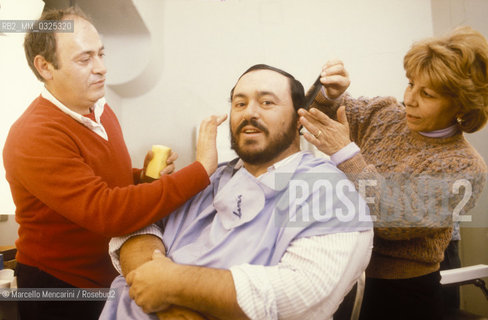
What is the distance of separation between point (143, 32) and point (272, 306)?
118cm

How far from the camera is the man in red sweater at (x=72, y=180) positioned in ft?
2.73

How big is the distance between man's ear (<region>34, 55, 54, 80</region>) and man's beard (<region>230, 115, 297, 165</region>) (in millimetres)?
588

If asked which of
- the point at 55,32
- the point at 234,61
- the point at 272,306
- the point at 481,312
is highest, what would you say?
the point at 55,32

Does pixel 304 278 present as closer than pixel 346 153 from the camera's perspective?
Yes

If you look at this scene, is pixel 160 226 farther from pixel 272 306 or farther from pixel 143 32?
pixel 143 32

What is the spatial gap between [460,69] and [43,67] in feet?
3.97

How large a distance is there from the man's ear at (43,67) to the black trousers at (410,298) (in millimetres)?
1222

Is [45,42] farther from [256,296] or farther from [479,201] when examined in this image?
[479,201]

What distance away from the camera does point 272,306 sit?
2.43 feet

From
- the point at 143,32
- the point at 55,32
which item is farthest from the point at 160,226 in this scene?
the point at 143,32

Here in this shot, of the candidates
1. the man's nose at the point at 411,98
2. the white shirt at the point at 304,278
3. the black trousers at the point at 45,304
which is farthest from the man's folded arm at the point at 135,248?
the man's nose at the point at 411,98

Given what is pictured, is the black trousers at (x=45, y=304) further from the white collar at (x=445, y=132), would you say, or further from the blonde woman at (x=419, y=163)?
the white collar at (x=445, y=132)

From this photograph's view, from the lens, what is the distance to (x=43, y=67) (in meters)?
0.96
